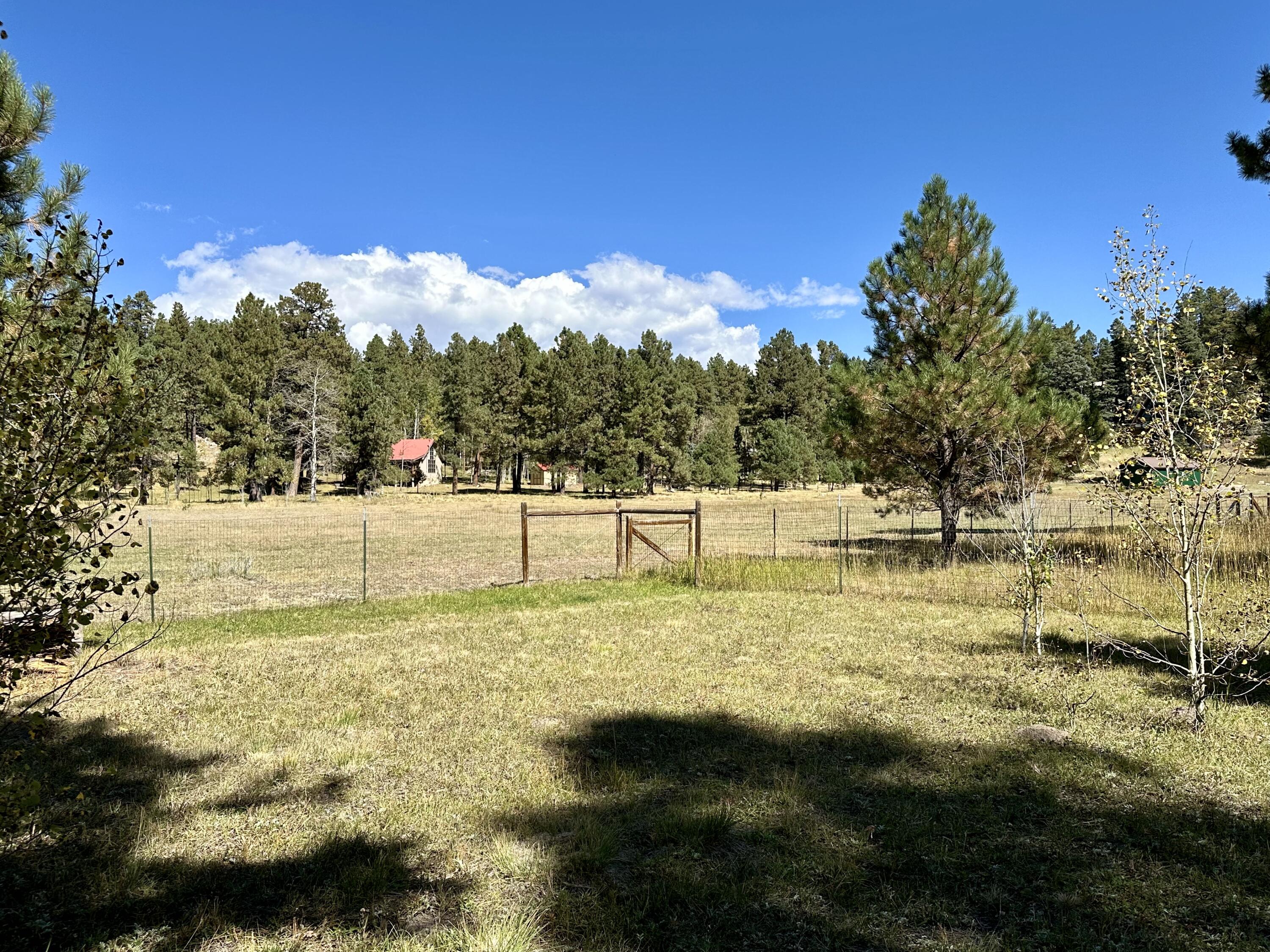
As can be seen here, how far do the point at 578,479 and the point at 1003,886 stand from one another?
196 feet

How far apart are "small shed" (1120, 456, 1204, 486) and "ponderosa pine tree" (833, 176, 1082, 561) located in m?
7.91

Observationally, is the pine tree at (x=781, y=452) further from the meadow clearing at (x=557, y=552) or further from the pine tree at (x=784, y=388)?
the meadow clearing at (x=557, y=552)

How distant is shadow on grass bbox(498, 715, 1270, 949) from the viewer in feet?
10.00

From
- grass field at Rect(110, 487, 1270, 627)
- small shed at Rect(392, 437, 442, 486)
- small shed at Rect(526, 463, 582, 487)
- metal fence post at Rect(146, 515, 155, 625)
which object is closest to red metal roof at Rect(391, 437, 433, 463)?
small shed at Rect(392, 437, 442, 486)

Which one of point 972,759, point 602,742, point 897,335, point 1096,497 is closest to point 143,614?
point 602,742

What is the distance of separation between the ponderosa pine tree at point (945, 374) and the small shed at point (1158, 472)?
791cm

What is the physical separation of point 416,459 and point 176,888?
56.3 meters

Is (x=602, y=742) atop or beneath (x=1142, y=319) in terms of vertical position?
beneath

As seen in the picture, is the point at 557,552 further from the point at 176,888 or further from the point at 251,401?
the point at 251,401

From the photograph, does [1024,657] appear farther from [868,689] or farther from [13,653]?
[13,653]

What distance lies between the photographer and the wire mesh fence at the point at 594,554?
38.0ft

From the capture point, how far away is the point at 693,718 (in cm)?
584

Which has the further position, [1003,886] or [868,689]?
[868,689]

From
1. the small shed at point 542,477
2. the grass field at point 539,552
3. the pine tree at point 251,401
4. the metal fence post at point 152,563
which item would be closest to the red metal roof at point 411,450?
the small shed at point 542,477
